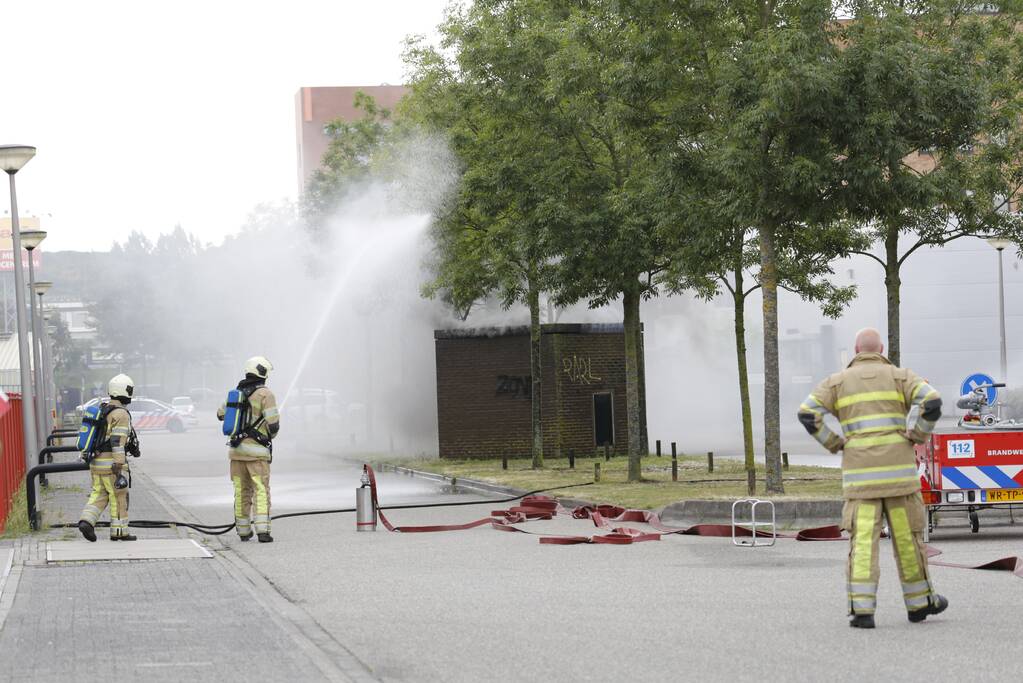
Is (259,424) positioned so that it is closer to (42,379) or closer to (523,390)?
(523,390)

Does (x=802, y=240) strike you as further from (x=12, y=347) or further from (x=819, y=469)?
(x=12, y=347)

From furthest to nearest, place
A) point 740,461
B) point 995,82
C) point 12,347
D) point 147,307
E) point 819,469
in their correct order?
point 147,307 → point 12,347 → point 740,461 → point 819,469 → point 995,82

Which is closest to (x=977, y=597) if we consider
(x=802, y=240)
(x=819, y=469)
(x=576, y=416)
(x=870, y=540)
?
(x=870, y=540)

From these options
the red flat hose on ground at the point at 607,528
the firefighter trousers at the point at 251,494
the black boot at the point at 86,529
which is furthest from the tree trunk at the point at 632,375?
the black boot at the point at 86,529

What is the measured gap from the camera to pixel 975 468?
13.8 metres

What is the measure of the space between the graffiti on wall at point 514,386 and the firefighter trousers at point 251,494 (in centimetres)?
1572

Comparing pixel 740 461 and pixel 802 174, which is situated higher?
pixel 802 174

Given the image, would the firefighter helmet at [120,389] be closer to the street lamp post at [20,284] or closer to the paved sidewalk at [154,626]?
the paved sidewalk at [154,626]

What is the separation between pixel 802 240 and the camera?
21.4 m

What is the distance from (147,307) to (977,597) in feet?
282

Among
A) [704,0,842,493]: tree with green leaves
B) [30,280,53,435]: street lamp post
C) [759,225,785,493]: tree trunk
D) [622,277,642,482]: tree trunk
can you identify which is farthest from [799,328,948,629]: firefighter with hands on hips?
[30,280,53,435]: street lamp post

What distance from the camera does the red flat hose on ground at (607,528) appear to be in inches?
566

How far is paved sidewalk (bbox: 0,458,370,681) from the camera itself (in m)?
7.54

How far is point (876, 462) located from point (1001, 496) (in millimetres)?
5529
